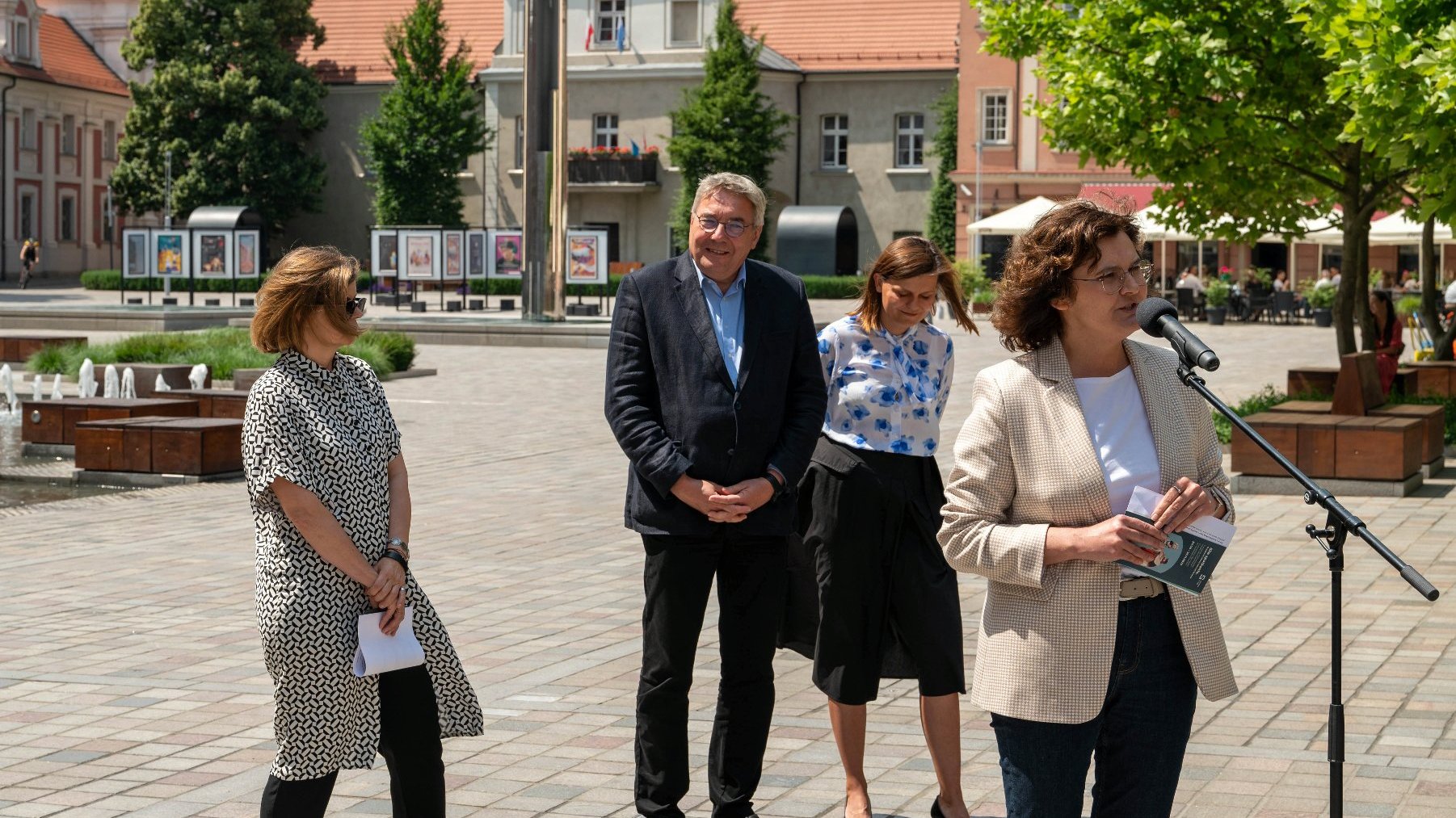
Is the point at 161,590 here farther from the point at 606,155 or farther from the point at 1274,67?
the point at 606,155

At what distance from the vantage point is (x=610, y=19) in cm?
6319

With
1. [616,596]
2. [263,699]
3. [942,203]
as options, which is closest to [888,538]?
[263,699]

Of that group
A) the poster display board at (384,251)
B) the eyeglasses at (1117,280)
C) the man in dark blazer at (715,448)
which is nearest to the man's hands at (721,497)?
the man in dark blazer at (715,448)

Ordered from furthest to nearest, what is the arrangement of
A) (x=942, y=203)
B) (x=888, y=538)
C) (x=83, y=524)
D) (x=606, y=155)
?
1. (x=606, y=155)
2. (x=942, y=203)
3. (x=83, y=524)
4. (x=888, y=538)

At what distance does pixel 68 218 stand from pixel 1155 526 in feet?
239

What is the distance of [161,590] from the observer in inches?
365

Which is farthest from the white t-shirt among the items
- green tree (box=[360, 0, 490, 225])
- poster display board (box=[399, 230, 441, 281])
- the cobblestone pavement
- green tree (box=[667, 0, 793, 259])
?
green tree (box=[360, 0, 490, 225])

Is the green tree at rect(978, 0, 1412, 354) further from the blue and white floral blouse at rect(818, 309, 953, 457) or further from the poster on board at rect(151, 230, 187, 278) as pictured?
the poster on board at rect(151, 230, 187, 278)

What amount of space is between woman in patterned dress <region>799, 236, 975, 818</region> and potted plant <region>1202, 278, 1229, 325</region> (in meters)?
39.3

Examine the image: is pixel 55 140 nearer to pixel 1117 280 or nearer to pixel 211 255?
pixel 211 255

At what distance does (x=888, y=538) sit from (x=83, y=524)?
770cm

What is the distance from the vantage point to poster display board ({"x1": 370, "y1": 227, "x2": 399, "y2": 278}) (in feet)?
147

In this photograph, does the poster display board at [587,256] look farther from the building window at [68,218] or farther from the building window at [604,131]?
the building window at [68,218]

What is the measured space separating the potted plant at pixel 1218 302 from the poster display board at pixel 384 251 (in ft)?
62.6
